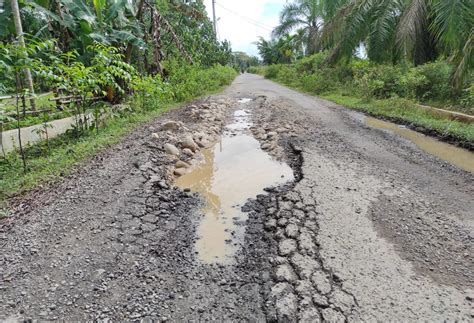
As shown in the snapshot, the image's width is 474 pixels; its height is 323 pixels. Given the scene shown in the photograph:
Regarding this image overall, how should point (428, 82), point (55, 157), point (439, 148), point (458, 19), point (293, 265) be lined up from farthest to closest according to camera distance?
point (428, 82), point (458, 19), point (439, 148), point (55, 157), point (293, 265)

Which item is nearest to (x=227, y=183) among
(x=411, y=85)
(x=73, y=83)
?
(x=73, y=83)

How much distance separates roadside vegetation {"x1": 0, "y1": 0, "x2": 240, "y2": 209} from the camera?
3.95 metres

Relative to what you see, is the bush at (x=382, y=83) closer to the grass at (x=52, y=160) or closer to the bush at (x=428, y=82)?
the bush at (x=428, y=82)

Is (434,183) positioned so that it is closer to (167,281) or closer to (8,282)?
(167,281)

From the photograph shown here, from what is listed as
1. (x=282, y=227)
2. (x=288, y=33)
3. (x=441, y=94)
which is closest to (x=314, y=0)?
(x=288, y=33)

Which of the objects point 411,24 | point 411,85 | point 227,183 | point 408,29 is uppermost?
point 411,24

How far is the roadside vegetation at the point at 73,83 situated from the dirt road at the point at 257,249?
942 mm

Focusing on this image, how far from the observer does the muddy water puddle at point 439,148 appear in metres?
4.77

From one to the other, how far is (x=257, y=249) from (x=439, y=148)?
4.55 metres

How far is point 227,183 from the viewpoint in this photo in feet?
14.2

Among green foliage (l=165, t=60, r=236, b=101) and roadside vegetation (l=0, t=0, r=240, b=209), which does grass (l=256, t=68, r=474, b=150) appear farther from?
roadside vegetation (l=0, t=0, r=240, b=209)

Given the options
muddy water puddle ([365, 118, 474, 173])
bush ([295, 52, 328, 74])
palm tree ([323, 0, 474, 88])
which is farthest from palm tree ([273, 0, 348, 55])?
muddy water puddle ([365, 118, 474, 173])

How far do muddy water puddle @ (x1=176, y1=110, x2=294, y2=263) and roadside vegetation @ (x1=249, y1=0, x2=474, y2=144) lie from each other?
3.66 meters

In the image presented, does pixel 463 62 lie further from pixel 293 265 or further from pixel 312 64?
pixel 312 64
